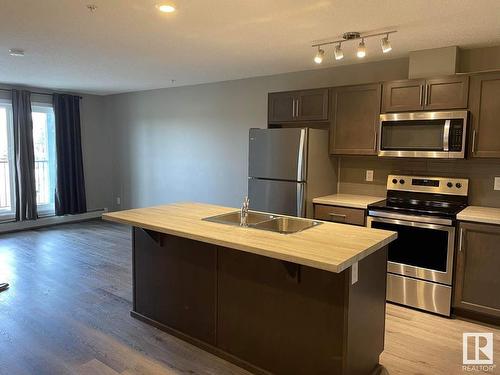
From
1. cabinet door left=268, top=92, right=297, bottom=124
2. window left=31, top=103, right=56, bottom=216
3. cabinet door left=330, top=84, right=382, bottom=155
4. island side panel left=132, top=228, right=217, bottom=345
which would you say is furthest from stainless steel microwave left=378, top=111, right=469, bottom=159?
window left=31, top=103, right=56, bottom=216

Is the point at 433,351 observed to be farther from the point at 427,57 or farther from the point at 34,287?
the point at 34,287

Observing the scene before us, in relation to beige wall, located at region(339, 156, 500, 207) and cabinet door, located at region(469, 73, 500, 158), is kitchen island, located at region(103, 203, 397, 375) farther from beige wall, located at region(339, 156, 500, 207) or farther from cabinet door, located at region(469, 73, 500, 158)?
beige wall, located at region(339, 156, 500, 207)

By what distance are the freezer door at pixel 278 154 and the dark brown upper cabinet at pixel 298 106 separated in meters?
0.36

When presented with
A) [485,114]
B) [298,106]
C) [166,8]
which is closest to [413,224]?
[485,114]

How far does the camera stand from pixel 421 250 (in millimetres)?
3307

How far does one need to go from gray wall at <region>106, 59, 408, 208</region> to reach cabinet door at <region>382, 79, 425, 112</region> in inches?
17.0

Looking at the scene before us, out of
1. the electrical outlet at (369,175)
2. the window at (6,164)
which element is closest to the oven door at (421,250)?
the electrical outlet at (369,175)

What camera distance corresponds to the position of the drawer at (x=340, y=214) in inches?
143

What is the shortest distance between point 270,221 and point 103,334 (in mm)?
1544

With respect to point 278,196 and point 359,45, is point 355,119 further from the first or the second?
point 278,196

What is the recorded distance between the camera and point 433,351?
2713 mm

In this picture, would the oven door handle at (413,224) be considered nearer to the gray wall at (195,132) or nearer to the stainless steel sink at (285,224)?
the stainless steel sink at (285,224)

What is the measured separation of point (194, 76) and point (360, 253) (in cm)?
392

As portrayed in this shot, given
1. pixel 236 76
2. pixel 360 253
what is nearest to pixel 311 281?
pixel 360 253
